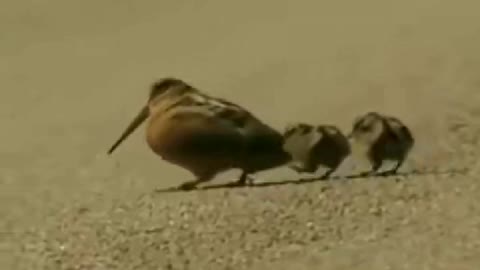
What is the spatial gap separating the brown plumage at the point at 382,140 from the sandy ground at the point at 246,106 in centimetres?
3

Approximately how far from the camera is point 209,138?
134 centimetres

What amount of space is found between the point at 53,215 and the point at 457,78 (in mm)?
706

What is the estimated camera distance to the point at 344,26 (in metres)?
2.05

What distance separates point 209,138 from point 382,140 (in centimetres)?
24

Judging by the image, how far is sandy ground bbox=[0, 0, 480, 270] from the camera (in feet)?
4.19

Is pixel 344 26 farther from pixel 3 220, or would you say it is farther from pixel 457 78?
pixel 3 220

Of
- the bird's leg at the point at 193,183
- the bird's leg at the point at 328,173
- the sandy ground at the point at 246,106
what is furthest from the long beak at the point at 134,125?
the bird's leg at the point at 328,173

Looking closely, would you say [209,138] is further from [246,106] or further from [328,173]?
[246,106]

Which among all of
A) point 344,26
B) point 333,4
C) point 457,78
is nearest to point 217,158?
point 457,78

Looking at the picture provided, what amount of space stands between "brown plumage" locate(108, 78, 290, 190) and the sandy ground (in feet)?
0.15

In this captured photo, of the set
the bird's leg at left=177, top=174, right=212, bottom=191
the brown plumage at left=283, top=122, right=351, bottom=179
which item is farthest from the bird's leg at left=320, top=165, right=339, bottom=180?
the bird's leg at left=177, top=174, right=212, bottom=191

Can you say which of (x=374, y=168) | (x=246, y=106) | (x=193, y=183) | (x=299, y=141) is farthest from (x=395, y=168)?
(x=246, y=106)

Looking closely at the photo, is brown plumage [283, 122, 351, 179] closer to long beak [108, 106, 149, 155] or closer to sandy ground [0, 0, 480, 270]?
sandy ground [0, 0, 480, 270]

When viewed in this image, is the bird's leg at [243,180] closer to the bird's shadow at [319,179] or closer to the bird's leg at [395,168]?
the bird's shadow at [319,179]
